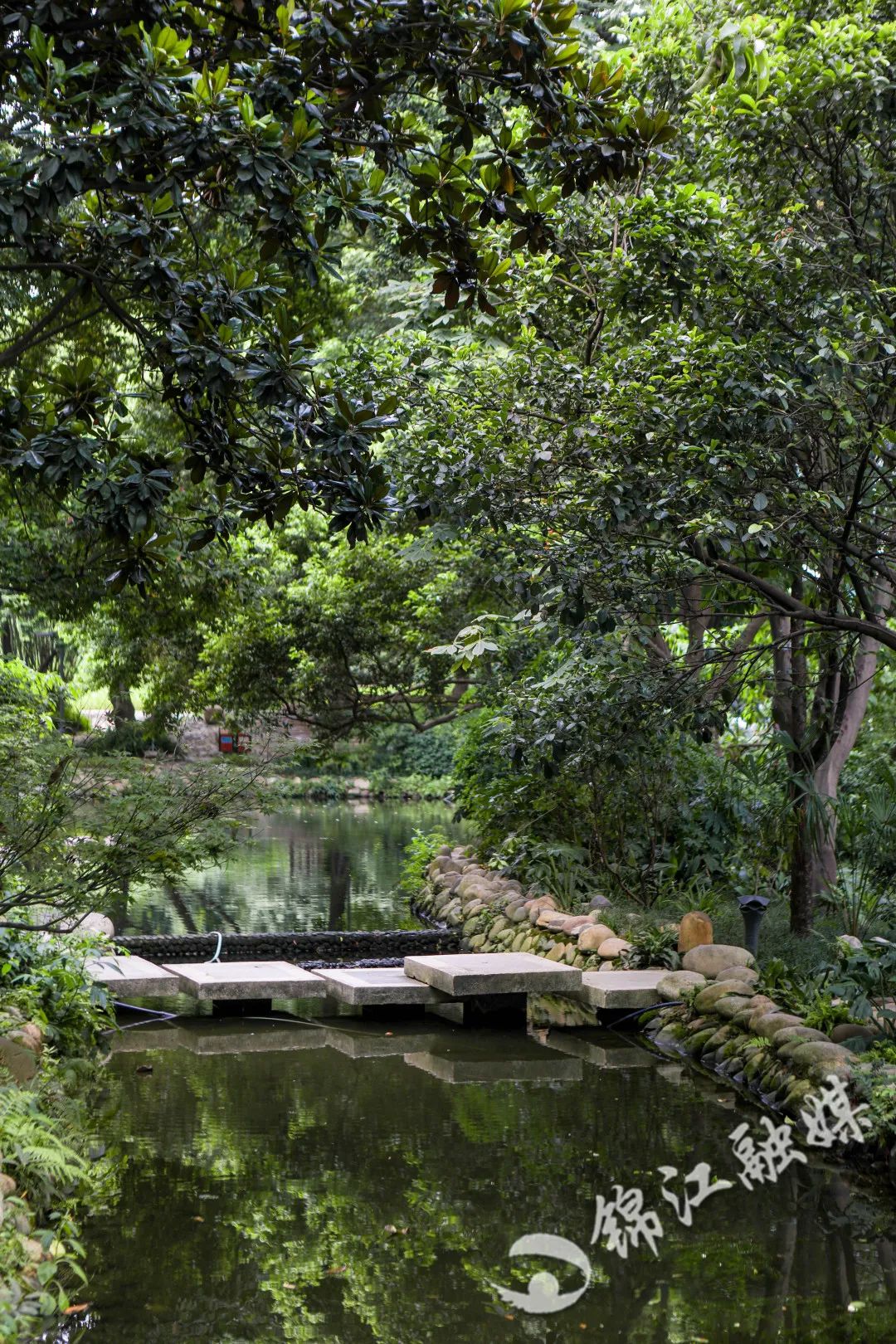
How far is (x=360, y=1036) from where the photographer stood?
8.28 meters

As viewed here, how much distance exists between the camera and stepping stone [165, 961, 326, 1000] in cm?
Answer: 855

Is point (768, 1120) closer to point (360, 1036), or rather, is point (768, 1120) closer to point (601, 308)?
point (360, 1036)

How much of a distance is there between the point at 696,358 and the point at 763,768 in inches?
204

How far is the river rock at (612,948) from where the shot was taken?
9273mm

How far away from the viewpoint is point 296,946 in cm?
1123

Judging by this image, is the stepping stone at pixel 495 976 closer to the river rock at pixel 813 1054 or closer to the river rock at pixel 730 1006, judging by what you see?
the river rock at pixel 730 1006

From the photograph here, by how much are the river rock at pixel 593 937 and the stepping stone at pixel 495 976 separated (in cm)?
62

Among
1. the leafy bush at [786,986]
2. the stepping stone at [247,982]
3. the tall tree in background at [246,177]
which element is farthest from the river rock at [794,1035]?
the tall tree in background at [246,177]

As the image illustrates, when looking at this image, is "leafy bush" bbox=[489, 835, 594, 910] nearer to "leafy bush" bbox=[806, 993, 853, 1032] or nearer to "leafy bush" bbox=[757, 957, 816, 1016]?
"leafy bush" bbox=[757, 957, 816, 1016]

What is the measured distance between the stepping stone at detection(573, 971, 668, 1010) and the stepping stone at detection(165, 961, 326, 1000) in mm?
1841

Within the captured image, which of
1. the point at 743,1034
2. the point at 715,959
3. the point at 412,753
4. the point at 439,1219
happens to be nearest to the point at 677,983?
the point at 715,959

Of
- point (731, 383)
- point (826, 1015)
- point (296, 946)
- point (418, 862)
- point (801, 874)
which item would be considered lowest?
point (296, 946)

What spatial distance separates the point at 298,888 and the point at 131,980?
7273mm

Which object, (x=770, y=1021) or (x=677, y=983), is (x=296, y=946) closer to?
(x=677, y=983)
